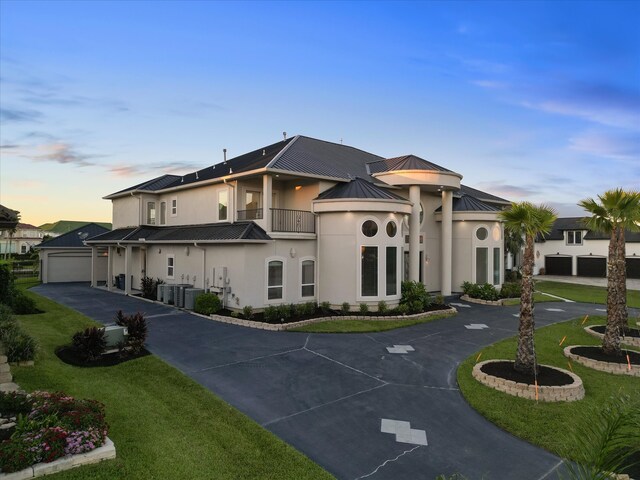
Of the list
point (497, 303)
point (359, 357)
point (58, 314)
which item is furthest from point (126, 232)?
point (497, 303)

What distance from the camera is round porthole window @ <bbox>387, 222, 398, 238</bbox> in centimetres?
1725

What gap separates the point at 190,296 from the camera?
17.0 metres

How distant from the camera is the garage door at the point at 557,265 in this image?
41281mm

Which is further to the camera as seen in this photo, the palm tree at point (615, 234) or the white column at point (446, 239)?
the white column at point (446, 239)

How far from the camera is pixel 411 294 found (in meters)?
17.6

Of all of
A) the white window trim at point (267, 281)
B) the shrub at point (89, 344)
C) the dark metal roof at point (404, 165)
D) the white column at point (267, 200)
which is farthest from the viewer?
the dark metal roof at point (404, 165)

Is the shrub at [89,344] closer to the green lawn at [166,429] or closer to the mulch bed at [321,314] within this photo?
the green lawn at [166,429]

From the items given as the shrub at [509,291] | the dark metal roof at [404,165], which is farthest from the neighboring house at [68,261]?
the shrub at [509,291]

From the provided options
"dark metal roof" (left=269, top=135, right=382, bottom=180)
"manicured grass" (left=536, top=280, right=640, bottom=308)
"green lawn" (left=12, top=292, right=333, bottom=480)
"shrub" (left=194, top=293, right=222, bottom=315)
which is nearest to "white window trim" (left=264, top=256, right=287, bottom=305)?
"shrub" (left=194, top=293, right=222, bottom=315)

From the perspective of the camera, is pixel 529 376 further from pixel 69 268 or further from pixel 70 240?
pixel 70 240

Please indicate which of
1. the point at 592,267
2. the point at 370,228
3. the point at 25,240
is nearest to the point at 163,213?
the point at 370,228

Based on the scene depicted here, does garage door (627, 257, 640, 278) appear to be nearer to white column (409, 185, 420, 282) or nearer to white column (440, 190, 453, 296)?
white column (440, 190, 453, 296)

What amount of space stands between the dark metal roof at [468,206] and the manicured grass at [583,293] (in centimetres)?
769

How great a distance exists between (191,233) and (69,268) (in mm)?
15039
